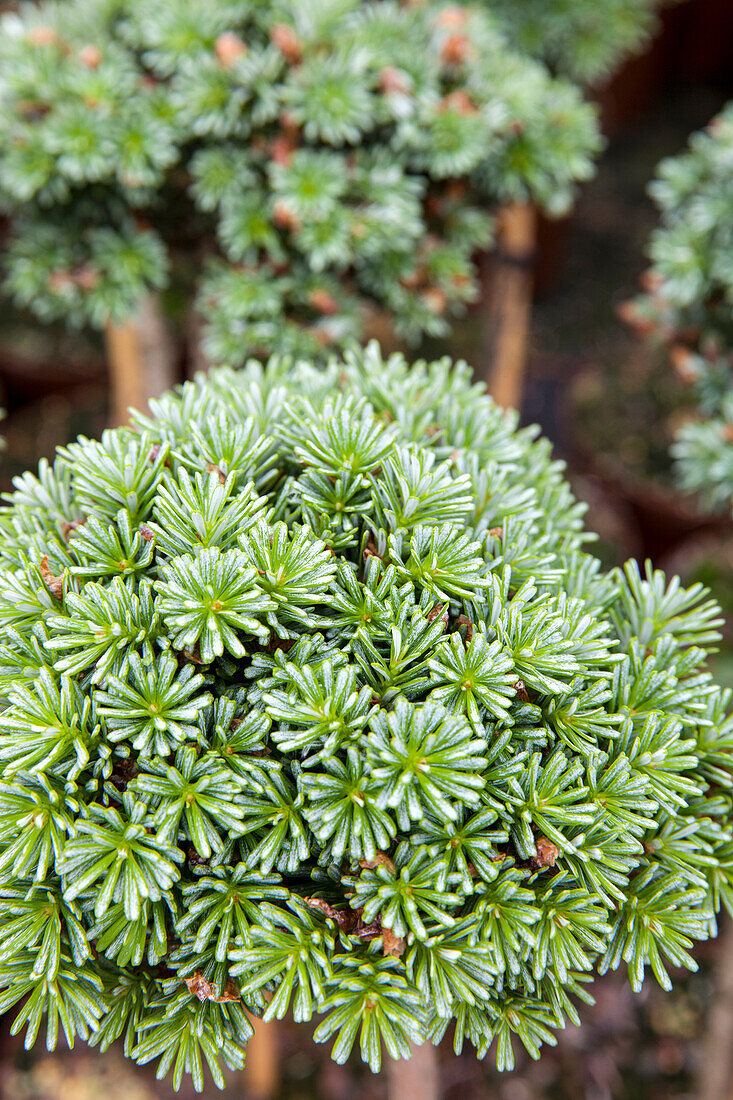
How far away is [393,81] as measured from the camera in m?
1.19

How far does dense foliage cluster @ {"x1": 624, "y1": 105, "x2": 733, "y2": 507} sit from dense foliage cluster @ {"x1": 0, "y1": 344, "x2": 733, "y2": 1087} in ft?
2.24

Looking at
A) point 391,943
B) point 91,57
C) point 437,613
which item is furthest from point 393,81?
point 391,943

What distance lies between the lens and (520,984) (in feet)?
2.11

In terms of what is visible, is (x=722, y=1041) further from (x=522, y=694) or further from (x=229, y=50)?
(x=229, y=50)

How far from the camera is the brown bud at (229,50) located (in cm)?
114

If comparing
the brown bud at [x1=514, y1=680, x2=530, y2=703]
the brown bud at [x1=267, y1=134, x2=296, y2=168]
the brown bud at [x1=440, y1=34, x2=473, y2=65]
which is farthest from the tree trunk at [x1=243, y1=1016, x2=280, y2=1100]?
the brown bud at [x1=440, y1=34, x2=473, y2=65]

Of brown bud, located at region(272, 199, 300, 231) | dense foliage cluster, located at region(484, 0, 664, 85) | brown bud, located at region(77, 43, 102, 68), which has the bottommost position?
brown bud, located at region(272, 199, 300, 231)

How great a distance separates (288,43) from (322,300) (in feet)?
1.25

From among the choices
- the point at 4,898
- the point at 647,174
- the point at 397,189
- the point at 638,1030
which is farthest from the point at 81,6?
the point at 647,174

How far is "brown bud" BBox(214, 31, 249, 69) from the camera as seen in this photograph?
1.14 metres

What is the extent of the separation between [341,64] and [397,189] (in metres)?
0.20

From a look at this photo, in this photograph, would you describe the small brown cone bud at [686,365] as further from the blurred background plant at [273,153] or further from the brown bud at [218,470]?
the brown bud at [218,470]

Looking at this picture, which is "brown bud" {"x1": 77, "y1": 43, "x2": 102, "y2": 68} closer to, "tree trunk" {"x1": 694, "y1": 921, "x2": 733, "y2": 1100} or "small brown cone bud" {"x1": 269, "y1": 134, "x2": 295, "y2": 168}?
"small brown cone bud" {"x1": 269, "y1": 134, "x2": 295, "y2": 168}

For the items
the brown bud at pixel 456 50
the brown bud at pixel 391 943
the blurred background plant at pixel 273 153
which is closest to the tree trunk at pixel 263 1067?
the brown bud at pixel 391 943
